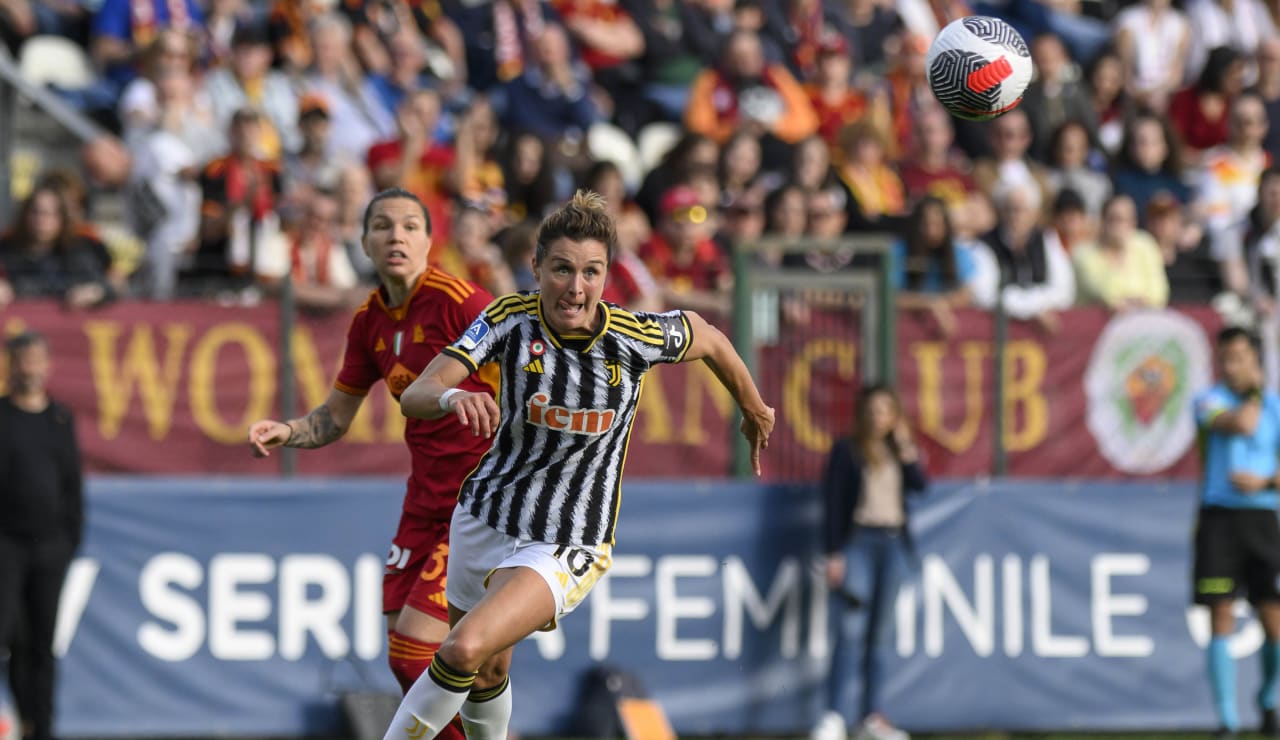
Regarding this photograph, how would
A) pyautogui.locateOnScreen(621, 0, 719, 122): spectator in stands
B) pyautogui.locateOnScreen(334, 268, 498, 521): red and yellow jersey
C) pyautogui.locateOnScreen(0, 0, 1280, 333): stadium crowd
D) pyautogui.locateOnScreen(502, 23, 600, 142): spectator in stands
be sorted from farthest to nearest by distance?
1. pyautogui.locateOnScreen(621, 0, 719, 122): spectator in stands
2. pyautogui.locateOnScreen(502, 23, 600, 142): spectator in stands
3. pyautogui.locateOnScreen(0, 0, 1280, 333): stadium crowd
4. pyautogui.locateOnScreen(334, 268, 498, 521): red and yellow jersey

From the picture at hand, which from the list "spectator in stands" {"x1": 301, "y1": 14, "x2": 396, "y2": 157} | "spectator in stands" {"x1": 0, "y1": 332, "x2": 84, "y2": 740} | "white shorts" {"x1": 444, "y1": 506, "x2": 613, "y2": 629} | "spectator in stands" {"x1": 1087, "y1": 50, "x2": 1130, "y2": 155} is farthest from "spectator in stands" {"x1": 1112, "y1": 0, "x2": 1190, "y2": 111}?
"white shorts" {"x1": 444, "y1": 506, "x2": 613, "y2": 629}

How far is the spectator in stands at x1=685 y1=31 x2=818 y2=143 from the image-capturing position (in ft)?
53.7

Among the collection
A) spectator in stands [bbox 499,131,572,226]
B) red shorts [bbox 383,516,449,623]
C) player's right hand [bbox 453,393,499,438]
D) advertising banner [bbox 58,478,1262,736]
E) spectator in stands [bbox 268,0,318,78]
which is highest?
spectator in stands [bbox 268,0,318,78]

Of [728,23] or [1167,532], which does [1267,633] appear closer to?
[1167,532]

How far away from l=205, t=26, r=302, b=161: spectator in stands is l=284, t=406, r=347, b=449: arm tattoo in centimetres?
637

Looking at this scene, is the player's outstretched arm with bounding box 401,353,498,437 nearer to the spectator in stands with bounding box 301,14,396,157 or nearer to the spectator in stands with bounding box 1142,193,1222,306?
the spectator in stands with bounding box 301,14,396,157

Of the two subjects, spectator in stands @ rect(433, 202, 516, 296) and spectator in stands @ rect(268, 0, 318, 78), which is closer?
spectator in stands @ rect(433, 202, 516, 296)

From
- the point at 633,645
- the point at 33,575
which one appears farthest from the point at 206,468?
the point at 633,645

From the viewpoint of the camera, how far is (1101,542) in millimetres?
13367

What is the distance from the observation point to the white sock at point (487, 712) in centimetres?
795

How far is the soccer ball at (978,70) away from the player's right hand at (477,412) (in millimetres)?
3638

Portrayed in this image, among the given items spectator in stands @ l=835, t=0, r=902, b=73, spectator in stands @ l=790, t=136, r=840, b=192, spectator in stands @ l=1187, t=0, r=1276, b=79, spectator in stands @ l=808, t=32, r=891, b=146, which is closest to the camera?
spectator in stands @ l=790, t=136, r=840, b=192

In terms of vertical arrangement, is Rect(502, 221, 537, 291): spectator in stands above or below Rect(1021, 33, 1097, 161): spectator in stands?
below

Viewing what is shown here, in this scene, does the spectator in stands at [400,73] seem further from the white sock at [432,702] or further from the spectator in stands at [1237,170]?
the white sock at [432,702]
